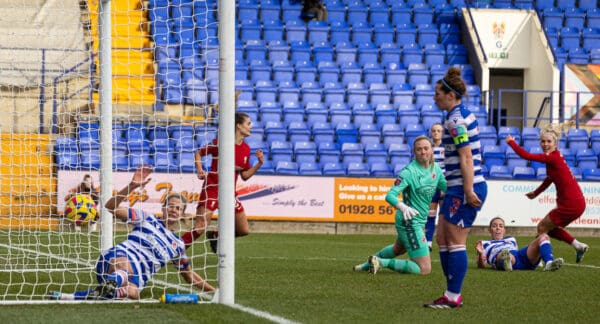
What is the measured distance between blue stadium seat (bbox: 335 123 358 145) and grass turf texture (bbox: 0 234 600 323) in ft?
34.6

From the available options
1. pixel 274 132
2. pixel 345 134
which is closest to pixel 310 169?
pixel 274 132

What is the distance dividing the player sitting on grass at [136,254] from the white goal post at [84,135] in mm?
265

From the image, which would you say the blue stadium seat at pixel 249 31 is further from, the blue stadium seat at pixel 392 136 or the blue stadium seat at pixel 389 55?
the blue stadium seat at pixel 392 136

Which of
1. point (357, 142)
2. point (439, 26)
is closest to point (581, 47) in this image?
point (439, 26)

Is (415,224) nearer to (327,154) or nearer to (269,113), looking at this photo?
(327,154)

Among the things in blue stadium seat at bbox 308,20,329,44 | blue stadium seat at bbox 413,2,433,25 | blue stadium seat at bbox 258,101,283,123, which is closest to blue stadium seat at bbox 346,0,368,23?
blue stadium seat at bbox 308,20,329,44

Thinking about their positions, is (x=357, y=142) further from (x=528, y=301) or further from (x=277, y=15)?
(x=528, y=301)

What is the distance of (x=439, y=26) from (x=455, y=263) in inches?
855

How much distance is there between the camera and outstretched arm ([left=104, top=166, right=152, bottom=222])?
8.27m

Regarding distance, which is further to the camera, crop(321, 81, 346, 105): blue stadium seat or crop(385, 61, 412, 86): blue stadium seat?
crop(385, 61, 412, 86): blue stadium seat

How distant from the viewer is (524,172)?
24125mm

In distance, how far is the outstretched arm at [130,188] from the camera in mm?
8273

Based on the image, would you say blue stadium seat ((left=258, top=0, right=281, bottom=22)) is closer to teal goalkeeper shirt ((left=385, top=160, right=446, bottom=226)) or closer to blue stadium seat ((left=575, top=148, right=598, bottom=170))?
blue stadium seat ((left=575, top=148, right=598, bottom=170))

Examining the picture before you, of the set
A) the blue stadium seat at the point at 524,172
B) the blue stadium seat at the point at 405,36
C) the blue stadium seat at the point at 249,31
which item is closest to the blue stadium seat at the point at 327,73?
the blue stadium seat at the point at 249,31
